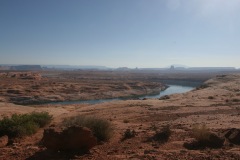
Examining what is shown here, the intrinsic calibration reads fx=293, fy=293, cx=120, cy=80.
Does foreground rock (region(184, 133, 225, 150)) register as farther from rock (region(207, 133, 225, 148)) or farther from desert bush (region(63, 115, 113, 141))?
desert bush (region(63, 115, 113, 141))

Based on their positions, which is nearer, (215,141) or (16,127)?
(215,141)

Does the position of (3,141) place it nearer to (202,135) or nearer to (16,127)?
(16,127)

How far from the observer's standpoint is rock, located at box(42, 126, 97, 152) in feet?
31.5

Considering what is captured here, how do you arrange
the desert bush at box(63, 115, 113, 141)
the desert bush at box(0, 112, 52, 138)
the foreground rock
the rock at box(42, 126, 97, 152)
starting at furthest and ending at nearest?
the desert bush at box(0, 112, 52, 138) < the desert bush at box(63, 115, 113, 141) < the foreground rock < the rock at box(42, 126, 97, 152)

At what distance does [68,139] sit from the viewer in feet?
31.6

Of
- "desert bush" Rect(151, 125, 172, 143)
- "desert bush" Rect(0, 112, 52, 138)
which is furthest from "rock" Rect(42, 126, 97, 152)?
"desert bush" Rect(0, 112, 52, 138)

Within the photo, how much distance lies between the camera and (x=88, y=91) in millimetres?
75562

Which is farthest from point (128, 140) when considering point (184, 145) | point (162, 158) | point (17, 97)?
point (17, 97)

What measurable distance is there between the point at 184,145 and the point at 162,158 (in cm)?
213

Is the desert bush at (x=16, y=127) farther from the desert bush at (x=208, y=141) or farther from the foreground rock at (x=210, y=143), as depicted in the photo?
the desert bush at (x=208, y=141)

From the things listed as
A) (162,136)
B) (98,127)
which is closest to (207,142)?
(162,136)

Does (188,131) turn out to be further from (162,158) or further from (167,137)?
(162,158)

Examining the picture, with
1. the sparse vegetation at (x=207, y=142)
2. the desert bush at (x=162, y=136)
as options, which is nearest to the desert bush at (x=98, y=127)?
the desert bush at (x=162, y=136)

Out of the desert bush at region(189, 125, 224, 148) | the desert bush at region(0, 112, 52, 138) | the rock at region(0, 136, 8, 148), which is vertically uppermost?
the desert bush at region(189, 125, 224, 148)
